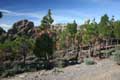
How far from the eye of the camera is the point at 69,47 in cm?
9169

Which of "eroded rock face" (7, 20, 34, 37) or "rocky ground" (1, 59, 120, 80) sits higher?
"eroded rock face" (7, 20, 34, 37)

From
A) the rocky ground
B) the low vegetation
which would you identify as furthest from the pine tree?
the rocky ground

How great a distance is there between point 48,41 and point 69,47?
1329 inches

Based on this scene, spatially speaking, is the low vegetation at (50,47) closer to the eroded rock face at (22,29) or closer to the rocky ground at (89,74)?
the rocky ground at (89,74)

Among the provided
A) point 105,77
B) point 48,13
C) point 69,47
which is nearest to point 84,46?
point 69,47

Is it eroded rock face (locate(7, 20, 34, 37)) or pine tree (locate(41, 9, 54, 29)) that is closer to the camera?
pine tree (locate(41, 9, 54, 29))

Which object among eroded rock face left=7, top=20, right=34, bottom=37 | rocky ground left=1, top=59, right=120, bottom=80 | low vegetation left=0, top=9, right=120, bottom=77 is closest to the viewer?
rocky ground left=1, top=59, right=120, bottom=80

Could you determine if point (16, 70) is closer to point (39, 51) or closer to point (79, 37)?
point (39, 51)

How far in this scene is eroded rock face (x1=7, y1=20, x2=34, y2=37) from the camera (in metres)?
140

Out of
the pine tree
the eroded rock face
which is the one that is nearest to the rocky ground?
the pine tree

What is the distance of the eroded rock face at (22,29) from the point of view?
140325 millimetres

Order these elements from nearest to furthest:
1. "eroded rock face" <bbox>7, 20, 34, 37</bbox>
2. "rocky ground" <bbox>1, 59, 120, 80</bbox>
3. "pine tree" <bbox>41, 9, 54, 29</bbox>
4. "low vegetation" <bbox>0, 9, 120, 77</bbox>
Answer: "rocky ground" <bbox>1, 59, 120, 80</bbox>, "low vegetation" <bbox>0, 9, 120, 77</bbox>, "pine tree" <bbox>41, 9, 54, 29</bbox>, "eroded rock face" <bbox>7, 20, 34, 37</bbox>

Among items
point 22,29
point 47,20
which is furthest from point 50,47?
point 22,29

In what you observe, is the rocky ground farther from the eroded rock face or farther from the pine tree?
the eroded rock face
